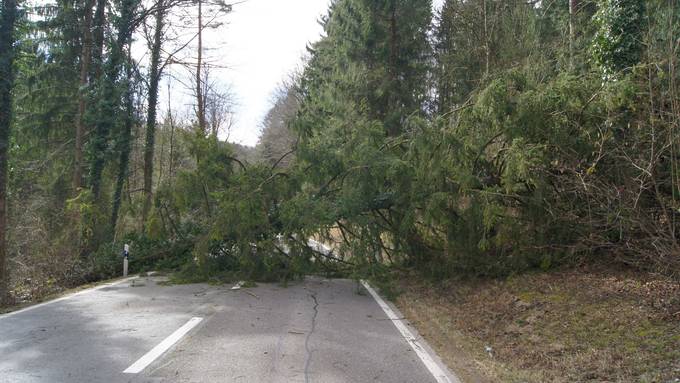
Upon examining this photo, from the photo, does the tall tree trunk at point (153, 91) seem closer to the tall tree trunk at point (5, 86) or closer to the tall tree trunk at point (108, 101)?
the tall tree trunk at point (108, 101)

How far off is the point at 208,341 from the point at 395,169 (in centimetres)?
645

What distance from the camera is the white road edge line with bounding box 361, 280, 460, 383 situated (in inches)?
249

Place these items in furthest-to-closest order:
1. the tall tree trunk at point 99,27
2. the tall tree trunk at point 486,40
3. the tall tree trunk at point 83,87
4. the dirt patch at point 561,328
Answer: the tall tree trunk at point 99,27 → the tall tree trunk at point 83,87 → the tall tree trunk at point 486,40 → the dirt patch at point 561,328

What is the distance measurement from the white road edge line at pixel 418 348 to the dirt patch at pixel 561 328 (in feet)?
0.75

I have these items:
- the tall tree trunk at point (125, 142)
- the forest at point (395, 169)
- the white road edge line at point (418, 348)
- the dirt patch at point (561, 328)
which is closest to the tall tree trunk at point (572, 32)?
the forest at point (395, 169)

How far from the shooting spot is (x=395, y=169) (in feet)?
41.7

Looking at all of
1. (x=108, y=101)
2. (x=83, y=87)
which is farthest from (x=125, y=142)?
(x=83, y=87)

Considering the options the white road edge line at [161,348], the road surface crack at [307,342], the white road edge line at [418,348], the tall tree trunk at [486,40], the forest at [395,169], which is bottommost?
the white road edge line at [418,348]

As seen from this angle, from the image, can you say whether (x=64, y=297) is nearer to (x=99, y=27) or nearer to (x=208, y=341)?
(x=208, y=341)

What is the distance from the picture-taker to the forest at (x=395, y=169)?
31.0 ft

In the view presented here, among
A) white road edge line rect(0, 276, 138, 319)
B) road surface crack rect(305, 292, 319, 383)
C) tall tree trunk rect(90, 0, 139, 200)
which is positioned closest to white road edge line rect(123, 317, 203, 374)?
road surface crack rect(305, 292, 319, 383)

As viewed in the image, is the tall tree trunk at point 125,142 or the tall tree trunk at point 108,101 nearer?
the tall tree trunk at point 108,101

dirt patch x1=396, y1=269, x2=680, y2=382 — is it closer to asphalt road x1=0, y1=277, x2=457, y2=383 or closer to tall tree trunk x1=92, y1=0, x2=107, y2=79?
asphalt road x1=0, y1=277, x2=457, y2=383

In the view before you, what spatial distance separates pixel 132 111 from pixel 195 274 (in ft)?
40.6
